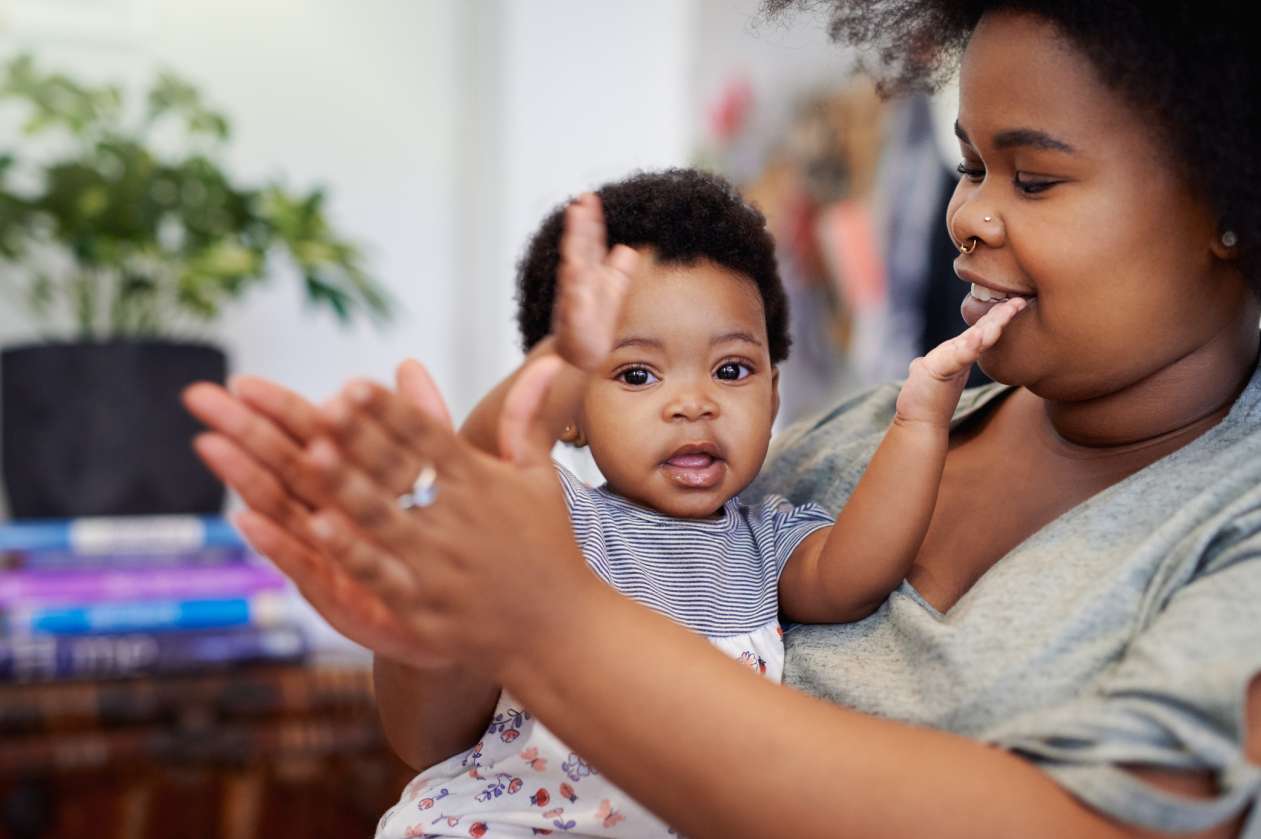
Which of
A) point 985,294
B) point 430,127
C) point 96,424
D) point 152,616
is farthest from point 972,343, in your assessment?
point 430,127

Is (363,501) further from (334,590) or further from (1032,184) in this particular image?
(1032,184)

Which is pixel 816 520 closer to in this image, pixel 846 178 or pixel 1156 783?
pixel 1156 783

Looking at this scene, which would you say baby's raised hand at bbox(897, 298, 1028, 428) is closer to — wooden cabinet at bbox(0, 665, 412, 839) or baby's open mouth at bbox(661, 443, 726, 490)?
baby's open mouth at bbox(661, 443, 726, 490)

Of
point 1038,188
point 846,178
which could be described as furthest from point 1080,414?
point 846,178

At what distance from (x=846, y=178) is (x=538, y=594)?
1622 mm

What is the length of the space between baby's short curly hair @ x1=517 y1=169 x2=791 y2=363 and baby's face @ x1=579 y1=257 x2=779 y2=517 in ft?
0.08

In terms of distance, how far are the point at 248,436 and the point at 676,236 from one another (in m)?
0.50

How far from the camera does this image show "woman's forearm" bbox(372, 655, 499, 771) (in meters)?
0.86

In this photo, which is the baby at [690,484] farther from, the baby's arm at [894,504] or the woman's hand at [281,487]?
the woman's hand at [281,487]

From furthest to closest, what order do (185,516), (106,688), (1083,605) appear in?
(185,516) < (106,688) < (1083,605)

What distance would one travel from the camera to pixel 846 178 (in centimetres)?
211

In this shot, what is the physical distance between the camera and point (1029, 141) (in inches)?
32.7

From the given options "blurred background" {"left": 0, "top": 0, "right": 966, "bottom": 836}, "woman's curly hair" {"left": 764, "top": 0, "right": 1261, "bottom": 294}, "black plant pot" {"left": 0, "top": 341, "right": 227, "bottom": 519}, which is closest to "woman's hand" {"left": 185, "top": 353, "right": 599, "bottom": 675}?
"woman's curly hair" {"left": 764, "top": 0, "right": 1261, "bottom": 294}

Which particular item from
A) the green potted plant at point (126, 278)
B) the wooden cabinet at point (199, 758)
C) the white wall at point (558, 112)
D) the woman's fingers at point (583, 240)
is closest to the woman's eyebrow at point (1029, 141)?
the woman's fingers at point (583, 240)
